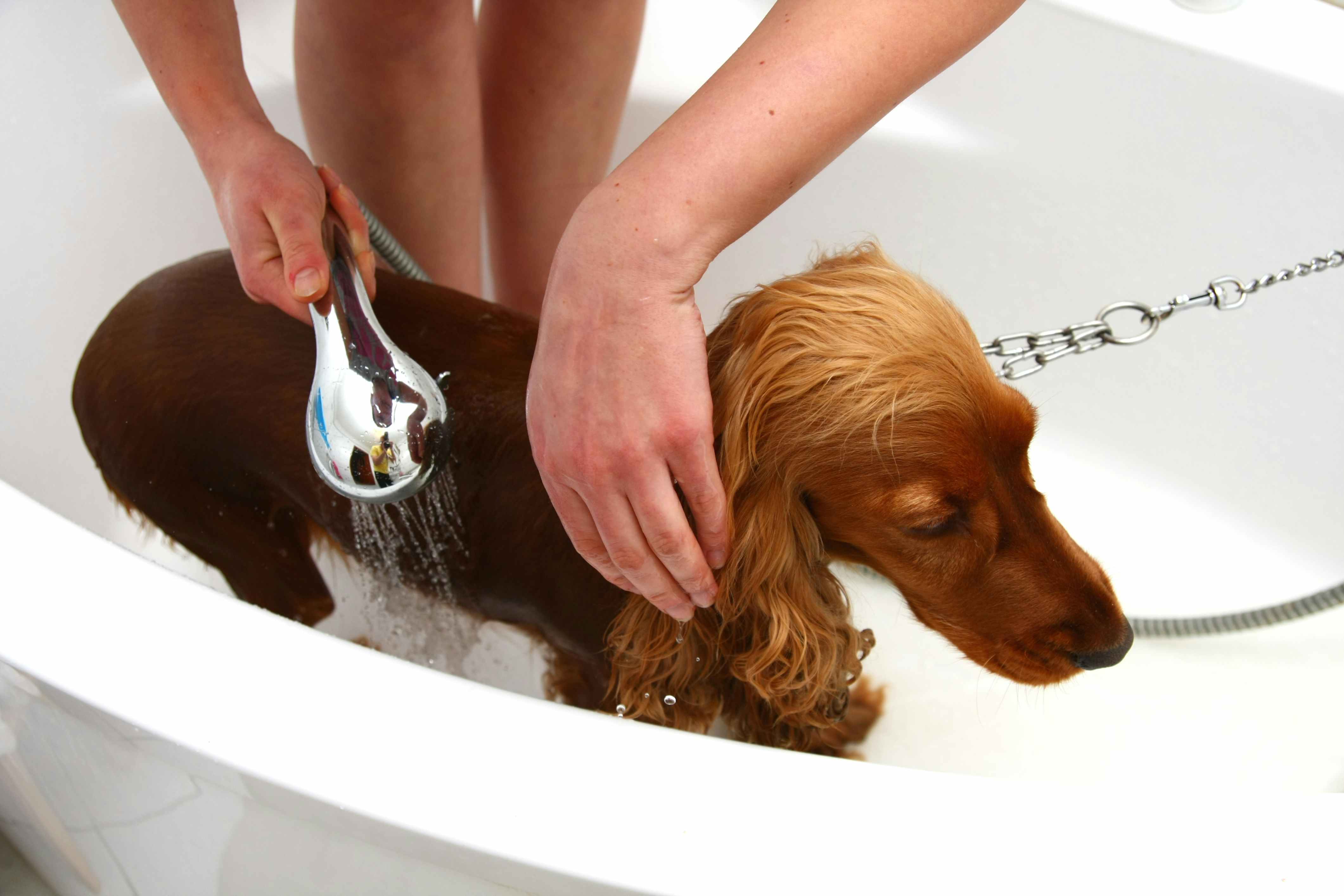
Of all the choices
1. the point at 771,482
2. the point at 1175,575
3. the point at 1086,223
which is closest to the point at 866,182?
the point at 1086,223

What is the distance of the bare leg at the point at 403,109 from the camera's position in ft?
4.25

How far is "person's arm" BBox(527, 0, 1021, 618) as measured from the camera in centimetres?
69

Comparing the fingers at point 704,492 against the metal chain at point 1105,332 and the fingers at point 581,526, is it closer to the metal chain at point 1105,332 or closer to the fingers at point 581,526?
the fingers at point 581,526

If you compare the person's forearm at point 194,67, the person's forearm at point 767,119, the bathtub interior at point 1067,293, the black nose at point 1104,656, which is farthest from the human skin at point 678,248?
the bathtub interior at point 1067,293

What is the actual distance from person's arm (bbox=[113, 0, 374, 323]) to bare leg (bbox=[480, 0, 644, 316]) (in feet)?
1.41

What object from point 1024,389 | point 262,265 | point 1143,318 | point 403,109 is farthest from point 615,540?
point 1024,389

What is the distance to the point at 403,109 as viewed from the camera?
1.38 metres

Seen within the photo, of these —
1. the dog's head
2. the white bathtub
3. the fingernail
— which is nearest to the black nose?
the dog's head

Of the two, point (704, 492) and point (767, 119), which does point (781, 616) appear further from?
point (767, 119)

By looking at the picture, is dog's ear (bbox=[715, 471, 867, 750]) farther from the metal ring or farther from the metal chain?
the metal ring

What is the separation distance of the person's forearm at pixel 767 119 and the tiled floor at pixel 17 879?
1.48 metres

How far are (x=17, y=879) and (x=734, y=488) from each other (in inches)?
53.9

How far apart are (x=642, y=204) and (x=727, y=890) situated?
1.56ft

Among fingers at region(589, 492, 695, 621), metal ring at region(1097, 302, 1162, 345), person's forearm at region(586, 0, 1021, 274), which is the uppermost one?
person's forearm at region(586, 0, 1021, 274)
